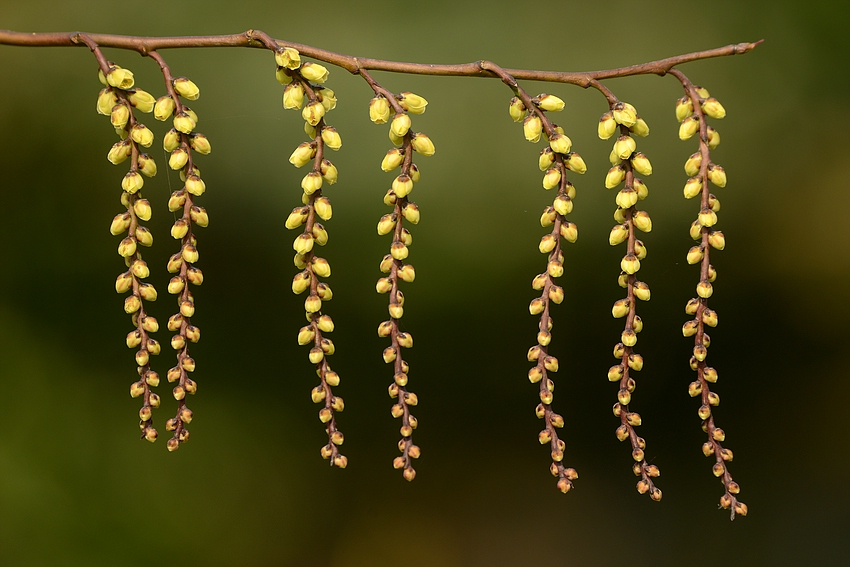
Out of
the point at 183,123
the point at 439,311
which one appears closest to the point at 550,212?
the point at 183,123

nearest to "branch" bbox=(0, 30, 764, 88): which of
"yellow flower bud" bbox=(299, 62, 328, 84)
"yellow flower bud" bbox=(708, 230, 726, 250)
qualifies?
"yellow flower bud" bbox=(299, 62, 328, 84)

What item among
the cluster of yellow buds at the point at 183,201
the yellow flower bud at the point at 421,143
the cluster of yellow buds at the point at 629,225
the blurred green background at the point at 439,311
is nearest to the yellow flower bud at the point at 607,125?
the cluster of yellow buds at the point at 629,225

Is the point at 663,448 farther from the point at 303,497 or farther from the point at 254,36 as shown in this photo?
the point at 254,36

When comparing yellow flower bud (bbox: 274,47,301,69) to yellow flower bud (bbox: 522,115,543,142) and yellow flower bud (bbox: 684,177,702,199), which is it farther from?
yellow flower bud (bbox: 684,177,702,199)

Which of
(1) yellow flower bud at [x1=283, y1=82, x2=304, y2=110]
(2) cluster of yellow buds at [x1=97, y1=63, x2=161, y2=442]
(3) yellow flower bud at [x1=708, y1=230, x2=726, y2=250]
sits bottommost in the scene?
(2) cluster of yellow buds at [x1=97, y1=63, x2=161, y2=442]

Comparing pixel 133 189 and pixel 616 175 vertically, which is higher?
pixel 616 175

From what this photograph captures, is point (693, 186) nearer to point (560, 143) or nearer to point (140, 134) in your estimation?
point (560, 143)
